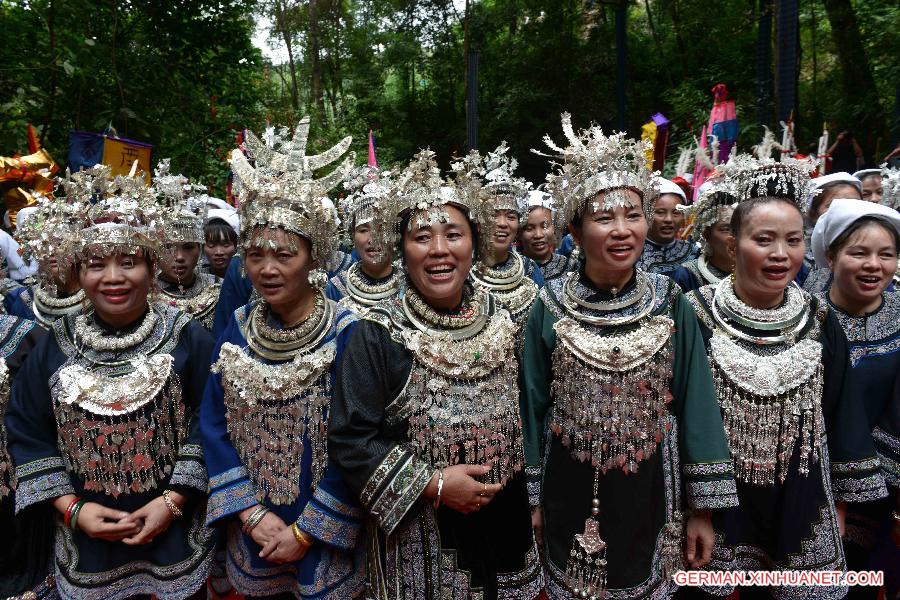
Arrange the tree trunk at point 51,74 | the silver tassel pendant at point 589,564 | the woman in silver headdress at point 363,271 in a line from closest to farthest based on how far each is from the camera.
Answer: the silver tassel pendant at point 589,564, the woman in silver headdress at point 363,271, the tree trunk at point 51,74

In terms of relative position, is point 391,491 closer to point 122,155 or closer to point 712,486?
point 712,486

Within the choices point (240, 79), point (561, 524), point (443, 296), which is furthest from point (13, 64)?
point (561, 524)

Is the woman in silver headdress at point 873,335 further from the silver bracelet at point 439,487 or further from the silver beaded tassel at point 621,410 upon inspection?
the silver bracelet at point 439,487

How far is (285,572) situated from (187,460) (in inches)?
24.5

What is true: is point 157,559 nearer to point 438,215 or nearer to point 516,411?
point 516,411

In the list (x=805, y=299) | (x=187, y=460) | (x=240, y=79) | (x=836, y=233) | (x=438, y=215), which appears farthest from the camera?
(x=240, y=79)

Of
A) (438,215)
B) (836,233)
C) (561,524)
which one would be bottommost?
(561,524)

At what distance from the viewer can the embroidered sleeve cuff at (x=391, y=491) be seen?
2148mm

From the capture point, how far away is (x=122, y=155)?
21.5 feet

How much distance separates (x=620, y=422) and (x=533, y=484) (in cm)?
44

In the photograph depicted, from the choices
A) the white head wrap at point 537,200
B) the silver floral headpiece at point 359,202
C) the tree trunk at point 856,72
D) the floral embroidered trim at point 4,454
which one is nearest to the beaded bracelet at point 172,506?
the floral embroidered trim at point 4,454

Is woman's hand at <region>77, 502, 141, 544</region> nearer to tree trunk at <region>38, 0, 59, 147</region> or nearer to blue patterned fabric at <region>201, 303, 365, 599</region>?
blue patterned fabric at <region>201, 303, 365, 599</region>

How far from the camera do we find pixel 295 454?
2.42 metres

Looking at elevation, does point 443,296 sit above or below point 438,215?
below
